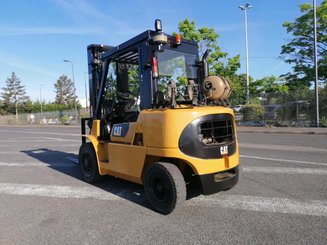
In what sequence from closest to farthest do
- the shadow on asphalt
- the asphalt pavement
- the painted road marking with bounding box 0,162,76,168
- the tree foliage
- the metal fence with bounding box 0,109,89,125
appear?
the asphalt pavement → the shadow on asphalt → the painted road marking with bounding box 0,162,76,168 → the metal fence with bounding box 0,109,89,125 → the tree foliage

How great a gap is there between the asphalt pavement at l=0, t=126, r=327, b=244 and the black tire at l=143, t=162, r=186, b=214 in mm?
161

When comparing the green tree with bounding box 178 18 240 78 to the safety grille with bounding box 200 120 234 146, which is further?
the green tree with bounding box 178 18 240 78

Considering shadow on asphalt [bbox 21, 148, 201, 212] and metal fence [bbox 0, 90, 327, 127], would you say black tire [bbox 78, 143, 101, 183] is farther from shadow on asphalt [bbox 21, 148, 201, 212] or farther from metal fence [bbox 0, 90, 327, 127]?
metal fence [bbox 0, 90, 327, 127]

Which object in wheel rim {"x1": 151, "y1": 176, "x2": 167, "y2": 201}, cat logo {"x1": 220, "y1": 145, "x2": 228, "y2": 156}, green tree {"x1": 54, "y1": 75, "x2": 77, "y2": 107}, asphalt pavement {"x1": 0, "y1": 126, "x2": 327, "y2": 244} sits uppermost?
green tree {"x1": 54, "y1": 75, "x2": 77, "y2": 107}

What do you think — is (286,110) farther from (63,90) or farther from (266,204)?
(63,90)

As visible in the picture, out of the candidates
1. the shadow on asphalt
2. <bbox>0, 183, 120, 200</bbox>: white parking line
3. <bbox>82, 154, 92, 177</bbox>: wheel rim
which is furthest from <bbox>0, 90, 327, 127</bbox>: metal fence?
<bbox>0, 183, 120, 200</bbox>: white parking line

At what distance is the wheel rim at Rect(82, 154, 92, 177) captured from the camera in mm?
6906

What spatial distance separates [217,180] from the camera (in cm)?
504

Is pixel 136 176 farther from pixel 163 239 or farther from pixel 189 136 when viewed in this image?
pixel 163 239

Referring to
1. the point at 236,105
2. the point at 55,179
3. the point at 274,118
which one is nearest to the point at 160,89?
the point at 55,179

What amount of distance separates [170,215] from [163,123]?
50.9 inches

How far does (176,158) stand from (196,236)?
4.25 ft

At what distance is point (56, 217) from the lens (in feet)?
15.9

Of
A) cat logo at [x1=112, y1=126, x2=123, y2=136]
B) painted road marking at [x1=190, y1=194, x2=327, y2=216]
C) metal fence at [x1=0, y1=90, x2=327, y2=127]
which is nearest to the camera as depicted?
painted road marking at [x1=190, y1=194, x2=327, y2=216]
